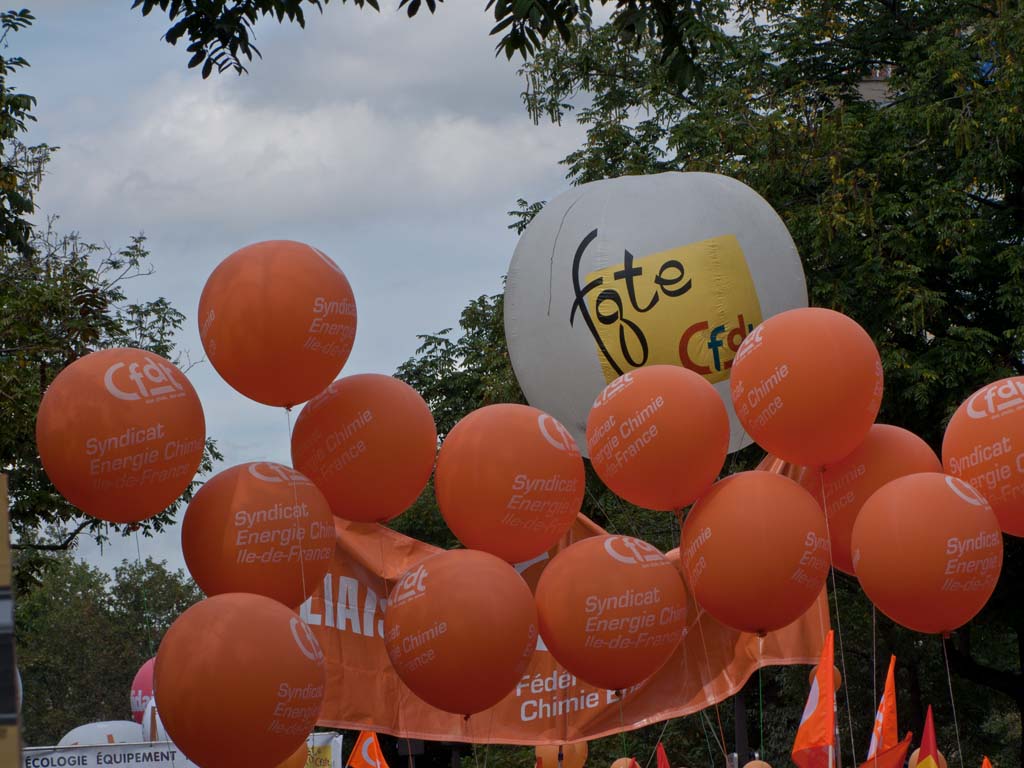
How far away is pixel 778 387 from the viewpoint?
20.6 ft

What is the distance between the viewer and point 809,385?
20.3 feet

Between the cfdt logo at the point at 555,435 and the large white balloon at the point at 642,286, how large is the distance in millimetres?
1483

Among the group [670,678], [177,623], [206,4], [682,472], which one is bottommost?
[670,678]

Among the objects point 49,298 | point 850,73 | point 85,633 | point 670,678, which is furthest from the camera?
point 85,633

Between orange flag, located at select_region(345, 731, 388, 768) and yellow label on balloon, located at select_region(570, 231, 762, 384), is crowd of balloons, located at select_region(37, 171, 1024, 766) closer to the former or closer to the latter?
yellow label on balloon, located at select_region(570, 231, 762, 384)

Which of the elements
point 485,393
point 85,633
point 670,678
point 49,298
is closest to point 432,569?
point 670,678

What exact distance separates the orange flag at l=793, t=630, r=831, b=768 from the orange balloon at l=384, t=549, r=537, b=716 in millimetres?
2510

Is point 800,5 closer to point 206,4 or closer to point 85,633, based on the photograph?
point 206,4

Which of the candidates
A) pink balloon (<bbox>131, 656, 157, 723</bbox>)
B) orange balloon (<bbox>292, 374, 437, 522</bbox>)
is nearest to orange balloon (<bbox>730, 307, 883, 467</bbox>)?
orange balloon (<bbox>292, 374, 437, 522</bbox>)

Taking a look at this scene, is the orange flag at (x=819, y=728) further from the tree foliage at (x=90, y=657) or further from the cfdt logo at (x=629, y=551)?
the tree foliage at (x=90, y=657)

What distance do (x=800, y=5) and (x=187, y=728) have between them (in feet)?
42.5

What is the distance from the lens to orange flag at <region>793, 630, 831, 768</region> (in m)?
7.89

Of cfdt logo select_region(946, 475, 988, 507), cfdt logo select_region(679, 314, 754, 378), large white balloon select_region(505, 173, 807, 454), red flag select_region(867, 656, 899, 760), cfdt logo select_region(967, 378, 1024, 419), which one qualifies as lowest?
red flag select_region(867, 656, 899, 760)

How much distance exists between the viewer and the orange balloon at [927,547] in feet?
19.6
